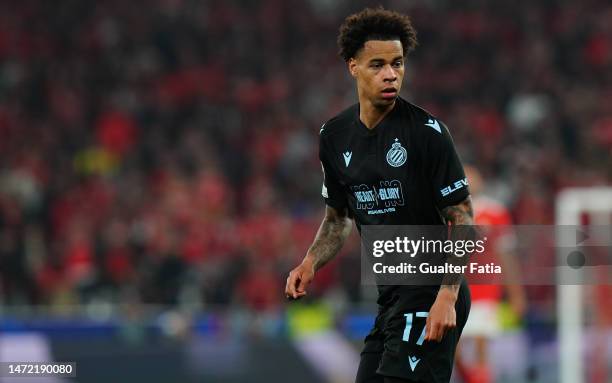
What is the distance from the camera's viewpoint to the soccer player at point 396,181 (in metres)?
4.75

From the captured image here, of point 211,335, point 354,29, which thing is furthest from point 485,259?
point 211,335

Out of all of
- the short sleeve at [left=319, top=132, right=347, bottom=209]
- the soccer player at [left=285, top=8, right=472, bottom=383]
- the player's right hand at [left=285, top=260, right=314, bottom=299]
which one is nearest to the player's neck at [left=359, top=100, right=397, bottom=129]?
the soccer player at [left=285, top=8, right=472, bottom=383]

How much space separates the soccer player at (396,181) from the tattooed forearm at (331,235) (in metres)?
0.12

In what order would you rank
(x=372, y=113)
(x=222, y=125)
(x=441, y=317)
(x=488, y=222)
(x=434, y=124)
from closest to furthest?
(x=441, y=317), (x=434, y=124), (x=372, y=113), (x=488, y=222), (x=222, y=125)

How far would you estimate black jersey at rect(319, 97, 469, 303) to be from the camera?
15.7 feet

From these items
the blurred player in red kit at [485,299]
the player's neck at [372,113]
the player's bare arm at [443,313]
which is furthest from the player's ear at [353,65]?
the blurred player in red kit at [485,299]

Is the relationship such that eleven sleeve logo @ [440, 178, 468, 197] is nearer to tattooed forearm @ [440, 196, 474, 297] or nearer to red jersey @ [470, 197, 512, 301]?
tattooed forearm @ [440, 196, 474, 297]

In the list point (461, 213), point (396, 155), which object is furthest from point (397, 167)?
point (461, 213)

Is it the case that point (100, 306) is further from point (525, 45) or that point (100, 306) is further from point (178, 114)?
point (525, 45)

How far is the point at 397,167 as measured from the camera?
488 centimetres

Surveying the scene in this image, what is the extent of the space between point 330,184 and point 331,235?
243 millimetres

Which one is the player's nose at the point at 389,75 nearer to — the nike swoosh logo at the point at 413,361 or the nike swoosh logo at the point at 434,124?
the nike swoosh logo at the point at 434,124

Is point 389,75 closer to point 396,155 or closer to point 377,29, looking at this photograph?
point 377,29

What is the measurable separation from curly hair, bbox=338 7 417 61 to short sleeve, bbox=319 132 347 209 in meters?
0.45
